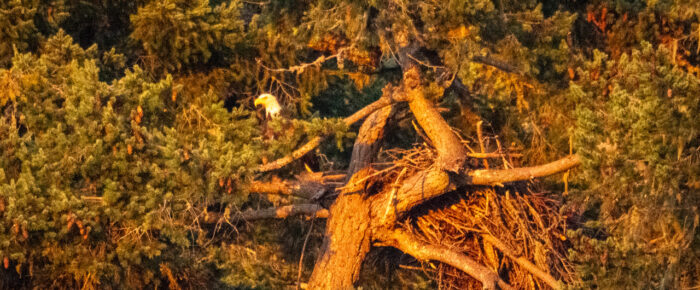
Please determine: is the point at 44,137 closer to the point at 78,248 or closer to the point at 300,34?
the point at 78,248

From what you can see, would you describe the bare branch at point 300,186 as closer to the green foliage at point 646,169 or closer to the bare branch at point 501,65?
the bare branch at point 501,65

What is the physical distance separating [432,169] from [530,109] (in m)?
2.73

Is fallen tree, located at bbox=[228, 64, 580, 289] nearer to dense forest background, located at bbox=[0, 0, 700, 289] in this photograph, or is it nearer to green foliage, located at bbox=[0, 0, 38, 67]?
dense forest background, located at bbox=[0, 0, 700, 289]

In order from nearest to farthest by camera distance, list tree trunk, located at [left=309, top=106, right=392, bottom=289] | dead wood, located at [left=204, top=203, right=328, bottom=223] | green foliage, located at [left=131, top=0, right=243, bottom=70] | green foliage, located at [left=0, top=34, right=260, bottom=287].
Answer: green foliage, located at [left=0, top=34, right=260, bottom=287] < tree trunk, located at [left=309, top=106, right=392, bottom=289] < dead wood, located at [left=204, top=203, right=328, bottom=223] < green foliage, located at [left=131, top=0, right=243, bottom=70]

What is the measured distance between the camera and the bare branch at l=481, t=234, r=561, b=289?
8.71 meters

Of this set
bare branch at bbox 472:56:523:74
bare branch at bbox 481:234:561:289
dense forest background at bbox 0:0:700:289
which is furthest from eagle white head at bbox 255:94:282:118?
bare branch at bbox 481:234:561:289

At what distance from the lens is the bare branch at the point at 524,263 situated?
8.71 meters

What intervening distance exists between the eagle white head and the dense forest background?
→ 0.61 ft

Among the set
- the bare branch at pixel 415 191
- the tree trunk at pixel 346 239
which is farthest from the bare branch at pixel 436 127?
the tree trunk at pixel 346 239

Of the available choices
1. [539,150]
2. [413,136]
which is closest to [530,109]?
[539,150]

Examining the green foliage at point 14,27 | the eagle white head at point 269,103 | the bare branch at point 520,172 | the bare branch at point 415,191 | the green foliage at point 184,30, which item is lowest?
the eagle white head at point 269,103

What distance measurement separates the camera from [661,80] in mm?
7191

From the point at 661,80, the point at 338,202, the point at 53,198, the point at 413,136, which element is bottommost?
the point at 413,136

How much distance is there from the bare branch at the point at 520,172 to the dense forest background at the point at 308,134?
0.28m
